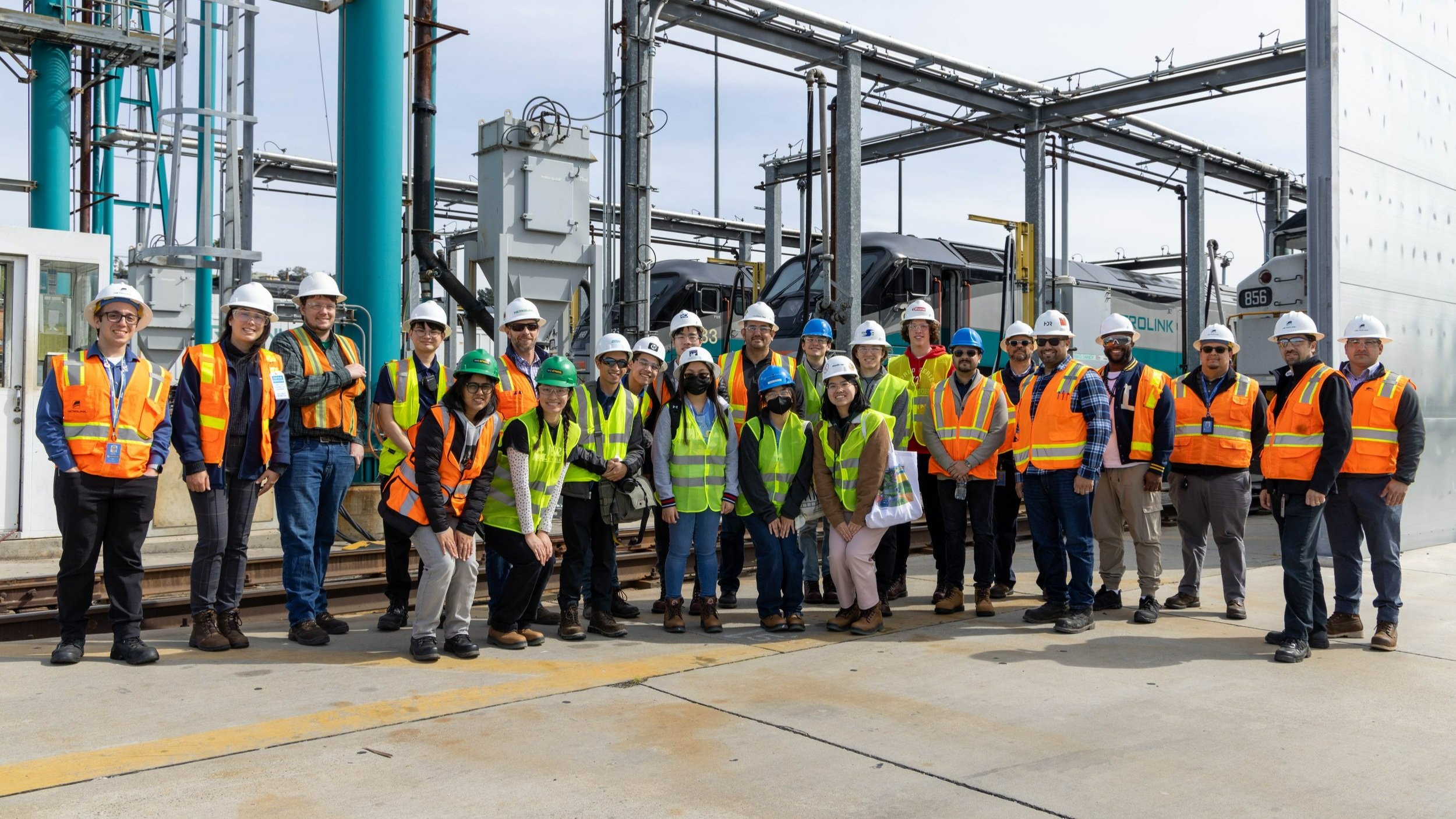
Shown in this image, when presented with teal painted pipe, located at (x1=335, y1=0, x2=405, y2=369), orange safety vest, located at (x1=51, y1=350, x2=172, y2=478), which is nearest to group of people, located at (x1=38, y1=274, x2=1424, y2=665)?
orange safety vest, located at (x1=51, y1=350, x2=172, y2=478)

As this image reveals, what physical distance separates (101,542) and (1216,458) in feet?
21.4

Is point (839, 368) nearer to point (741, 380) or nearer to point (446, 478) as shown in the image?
point (741, 380)

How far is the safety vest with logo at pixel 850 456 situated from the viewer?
672 cm

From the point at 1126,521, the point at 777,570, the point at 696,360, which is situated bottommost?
the point at 777,570

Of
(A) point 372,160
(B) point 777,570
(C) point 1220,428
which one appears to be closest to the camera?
(B) point 777,570

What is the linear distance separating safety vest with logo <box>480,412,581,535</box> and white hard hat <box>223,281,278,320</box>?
1437mm

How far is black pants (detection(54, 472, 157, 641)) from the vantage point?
5613mm

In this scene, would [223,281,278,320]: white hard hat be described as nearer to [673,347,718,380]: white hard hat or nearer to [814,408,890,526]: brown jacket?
[673,347,718,380]: white hard hat

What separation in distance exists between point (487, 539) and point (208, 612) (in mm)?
1497

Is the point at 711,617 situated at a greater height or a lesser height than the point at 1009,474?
lesser

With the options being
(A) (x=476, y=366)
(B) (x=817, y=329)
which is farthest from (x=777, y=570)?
(A) (x=476, y=366)

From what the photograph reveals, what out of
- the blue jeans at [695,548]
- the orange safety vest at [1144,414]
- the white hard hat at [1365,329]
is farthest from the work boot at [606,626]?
the white hard hat at [1365,329]

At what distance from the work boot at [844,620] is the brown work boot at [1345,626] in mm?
2786

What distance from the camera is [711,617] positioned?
6754 millimetres
